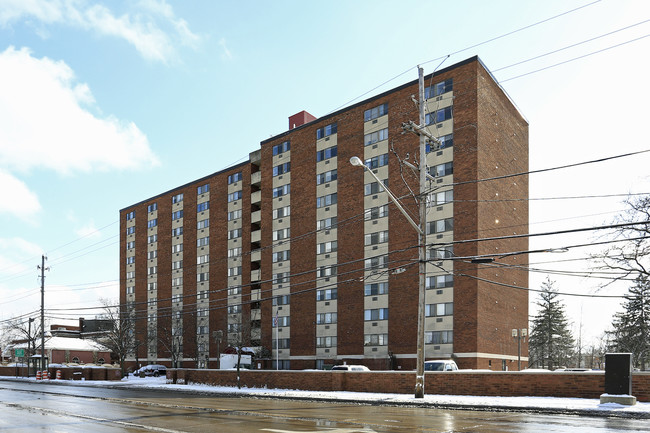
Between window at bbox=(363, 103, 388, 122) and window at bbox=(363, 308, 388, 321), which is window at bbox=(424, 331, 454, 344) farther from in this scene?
window at bbox=(363, 103, 388, 122)

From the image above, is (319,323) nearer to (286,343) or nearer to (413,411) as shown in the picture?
(286,343)

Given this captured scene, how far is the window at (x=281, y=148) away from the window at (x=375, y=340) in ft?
79.9

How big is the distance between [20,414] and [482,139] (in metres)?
39.6

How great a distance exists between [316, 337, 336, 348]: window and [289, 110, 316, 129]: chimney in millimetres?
26190

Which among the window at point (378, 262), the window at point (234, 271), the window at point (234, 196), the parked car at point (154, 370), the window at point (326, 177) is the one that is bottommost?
the parked car at point (154, 370)

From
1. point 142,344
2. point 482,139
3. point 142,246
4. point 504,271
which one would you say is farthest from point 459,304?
point 142,246

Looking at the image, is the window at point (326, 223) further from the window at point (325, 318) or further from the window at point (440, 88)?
the window at point (440, 88)

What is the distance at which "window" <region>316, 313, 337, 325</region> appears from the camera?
182 ft

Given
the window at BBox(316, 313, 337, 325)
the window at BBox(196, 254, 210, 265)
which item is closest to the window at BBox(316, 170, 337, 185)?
the window at BBox(316, 313, 337, 325)

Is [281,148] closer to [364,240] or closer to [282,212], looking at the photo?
[282,212]

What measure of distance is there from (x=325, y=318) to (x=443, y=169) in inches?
777

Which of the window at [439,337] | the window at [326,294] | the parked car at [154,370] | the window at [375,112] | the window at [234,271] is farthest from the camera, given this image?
the parked car at [154,370]

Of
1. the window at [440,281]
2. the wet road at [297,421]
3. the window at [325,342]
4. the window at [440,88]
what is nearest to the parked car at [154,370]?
the window at [325,342]

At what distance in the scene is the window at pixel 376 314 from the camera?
50.8 metres
